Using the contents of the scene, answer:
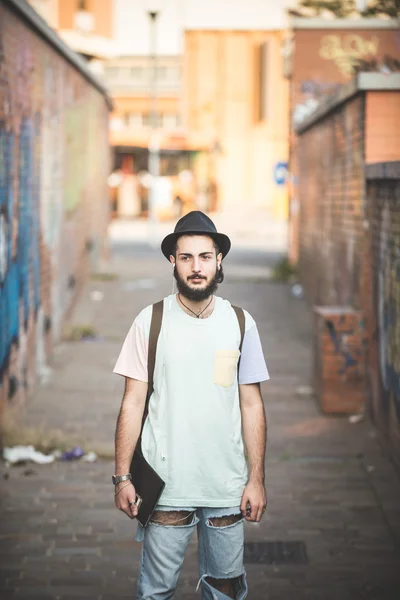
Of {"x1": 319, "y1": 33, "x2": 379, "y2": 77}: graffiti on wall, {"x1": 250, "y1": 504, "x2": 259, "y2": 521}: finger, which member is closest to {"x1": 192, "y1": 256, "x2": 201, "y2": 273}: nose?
{"x1": 250, "y1": 504, "x2": 259, "y2": 521}: finger

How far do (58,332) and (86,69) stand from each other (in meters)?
4.73

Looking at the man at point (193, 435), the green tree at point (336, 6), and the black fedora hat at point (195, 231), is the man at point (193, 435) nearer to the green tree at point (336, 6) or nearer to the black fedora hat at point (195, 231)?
the black fedora hat at point (195, 231)

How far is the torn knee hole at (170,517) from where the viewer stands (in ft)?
12.5

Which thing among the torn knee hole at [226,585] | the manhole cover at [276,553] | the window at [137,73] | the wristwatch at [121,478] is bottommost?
the manhole cover at [276,553]

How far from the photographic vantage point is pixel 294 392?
32.0ft

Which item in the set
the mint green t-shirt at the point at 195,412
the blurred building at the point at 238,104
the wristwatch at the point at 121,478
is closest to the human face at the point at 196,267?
the mint green t-shirt at the point at 195,412

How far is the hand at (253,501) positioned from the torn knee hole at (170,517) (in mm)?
237

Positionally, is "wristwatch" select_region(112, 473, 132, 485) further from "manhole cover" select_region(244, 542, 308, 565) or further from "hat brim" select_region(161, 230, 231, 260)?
"manhole cover" select_region(244, 542, 308, 565)

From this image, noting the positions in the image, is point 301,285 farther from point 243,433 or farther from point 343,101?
point 243,433

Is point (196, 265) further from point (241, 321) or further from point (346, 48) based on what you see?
point (346, 48)

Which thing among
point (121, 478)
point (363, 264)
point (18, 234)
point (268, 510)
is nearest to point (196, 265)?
point (121, 478)

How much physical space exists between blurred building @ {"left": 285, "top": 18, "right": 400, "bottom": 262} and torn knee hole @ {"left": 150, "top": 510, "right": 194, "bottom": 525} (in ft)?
50.3

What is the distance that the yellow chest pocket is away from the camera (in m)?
3.80

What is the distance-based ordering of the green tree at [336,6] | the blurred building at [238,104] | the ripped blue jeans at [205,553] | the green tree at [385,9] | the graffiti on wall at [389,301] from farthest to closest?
1. the blurred building at [238,104]
2. the green tree at [336,6]
3. the green tree at [385,9]
4. the graffiti on wall at [389,301]
5. the ripped blue jeans at [205,553]
